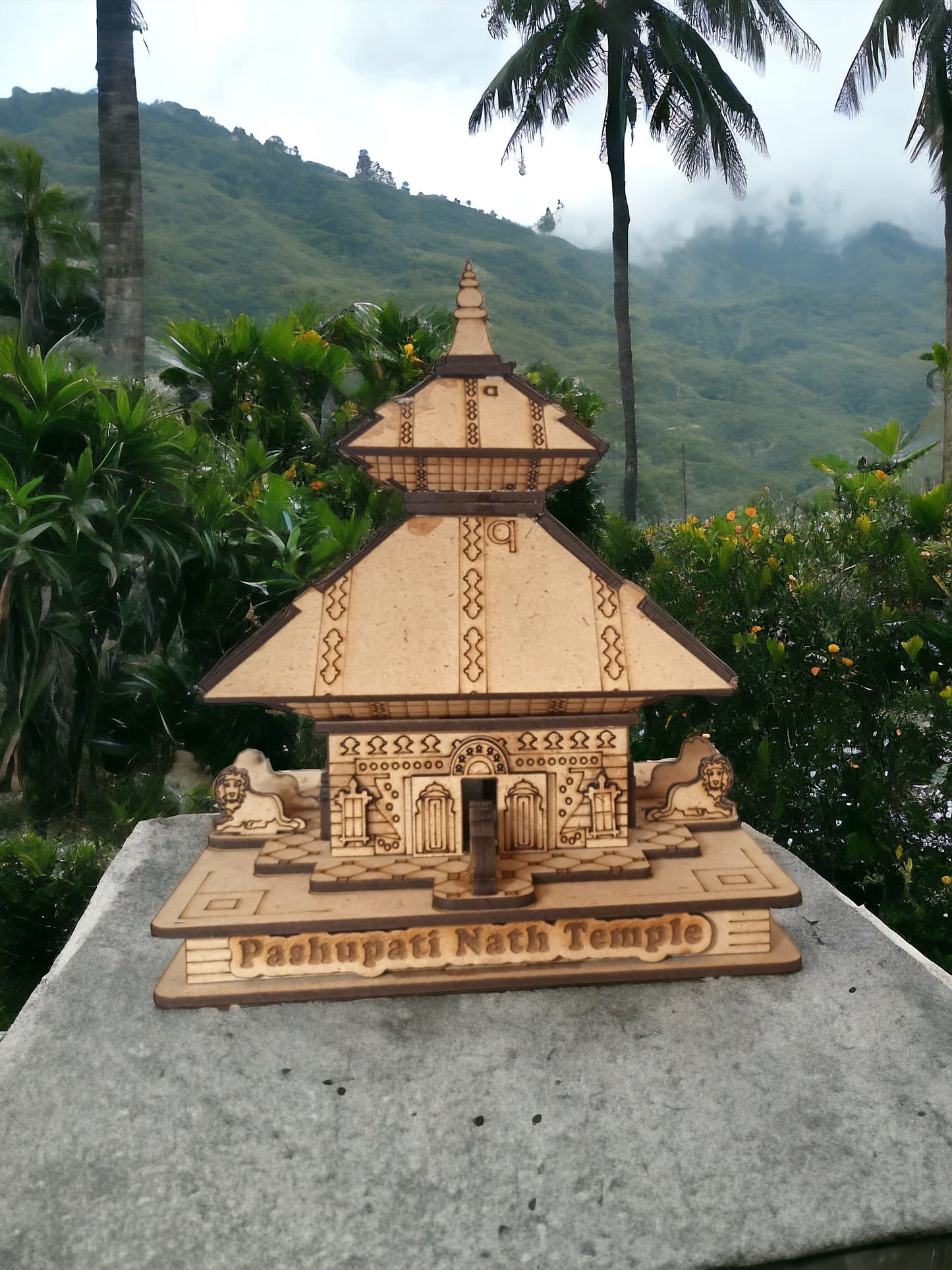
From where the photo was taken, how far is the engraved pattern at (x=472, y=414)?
2959 millimetres

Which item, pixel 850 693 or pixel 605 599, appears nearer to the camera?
pixel 605 599

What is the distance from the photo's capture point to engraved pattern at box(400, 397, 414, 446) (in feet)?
9.67

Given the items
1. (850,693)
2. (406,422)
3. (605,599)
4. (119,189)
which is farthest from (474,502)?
(119,189)

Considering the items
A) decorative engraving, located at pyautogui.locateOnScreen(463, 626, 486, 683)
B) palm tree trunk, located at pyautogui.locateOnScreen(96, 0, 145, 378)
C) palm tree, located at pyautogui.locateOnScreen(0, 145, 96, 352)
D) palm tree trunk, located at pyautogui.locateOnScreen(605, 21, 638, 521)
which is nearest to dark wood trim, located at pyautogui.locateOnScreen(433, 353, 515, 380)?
decorative engraving, located at pyautogui.locateOnScreen(463, 626, 486, 683)

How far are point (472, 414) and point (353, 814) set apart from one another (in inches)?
57.6

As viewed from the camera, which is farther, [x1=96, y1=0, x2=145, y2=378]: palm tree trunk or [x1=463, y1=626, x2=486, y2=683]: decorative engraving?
[x1=96, y1=0, x2=145, y2=378]: palm tree trunk

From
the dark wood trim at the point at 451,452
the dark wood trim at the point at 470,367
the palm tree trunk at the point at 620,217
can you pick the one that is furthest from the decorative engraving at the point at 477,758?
the palm tree trunk at the point at 620,217

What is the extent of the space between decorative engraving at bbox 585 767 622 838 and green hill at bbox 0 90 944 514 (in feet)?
50.0

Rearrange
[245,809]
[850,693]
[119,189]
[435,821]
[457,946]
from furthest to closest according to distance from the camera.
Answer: [119,189]
[850,693]
[245,809]
[435,821]
[457,946]

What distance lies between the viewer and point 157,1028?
9.10ft

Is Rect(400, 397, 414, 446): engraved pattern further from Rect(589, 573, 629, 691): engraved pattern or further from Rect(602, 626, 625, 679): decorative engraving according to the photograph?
Rect(602, 626, 625, 679): decorative engraving

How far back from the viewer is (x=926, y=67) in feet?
33.9

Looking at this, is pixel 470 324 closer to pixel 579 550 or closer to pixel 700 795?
pixel 579 550

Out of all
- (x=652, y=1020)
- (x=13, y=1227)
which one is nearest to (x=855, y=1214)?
(x=652, y=1020)
